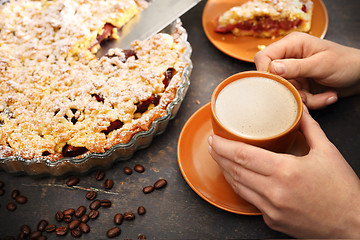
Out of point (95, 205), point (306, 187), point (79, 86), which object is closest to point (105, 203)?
point (95, 205)

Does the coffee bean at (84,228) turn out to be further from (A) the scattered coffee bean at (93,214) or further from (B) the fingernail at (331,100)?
(B) the fingernail at (331,100)

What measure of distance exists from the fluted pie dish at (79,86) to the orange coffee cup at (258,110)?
0.40 metres

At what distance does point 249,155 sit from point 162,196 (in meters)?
0.57

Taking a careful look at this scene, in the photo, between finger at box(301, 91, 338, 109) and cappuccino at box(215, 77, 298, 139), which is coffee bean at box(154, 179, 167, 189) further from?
finger at box(301, 91, 338, 109)

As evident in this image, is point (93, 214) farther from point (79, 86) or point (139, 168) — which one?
point (79, 86)

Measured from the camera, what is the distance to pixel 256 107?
123cm

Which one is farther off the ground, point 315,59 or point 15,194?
point 315,59

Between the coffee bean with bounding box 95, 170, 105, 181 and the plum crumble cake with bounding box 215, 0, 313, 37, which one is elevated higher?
the plum crumble cake with bounding box 215, 0, 313, 37

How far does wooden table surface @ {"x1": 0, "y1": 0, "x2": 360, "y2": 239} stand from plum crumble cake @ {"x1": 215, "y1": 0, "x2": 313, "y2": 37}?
45 cm

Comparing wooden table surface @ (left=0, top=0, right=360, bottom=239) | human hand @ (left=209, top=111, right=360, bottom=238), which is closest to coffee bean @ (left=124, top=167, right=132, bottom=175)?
wooden table surface @ (left=0, top=0, right=360, bottom=239)

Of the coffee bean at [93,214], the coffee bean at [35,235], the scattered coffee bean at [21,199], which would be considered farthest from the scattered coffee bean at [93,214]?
the scattered coffee bean at [21,199]

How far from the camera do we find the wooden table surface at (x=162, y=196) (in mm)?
1469

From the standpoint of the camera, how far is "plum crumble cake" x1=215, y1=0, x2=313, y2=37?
6.86ft

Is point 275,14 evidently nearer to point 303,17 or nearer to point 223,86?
point 303,17
